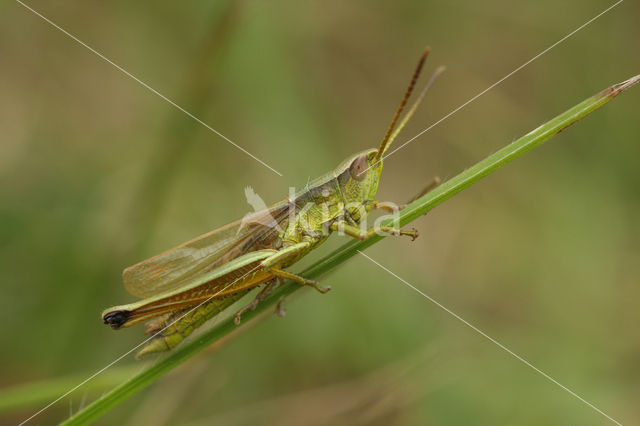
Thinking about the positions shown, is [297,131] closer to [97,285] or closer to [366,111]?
[366,111]

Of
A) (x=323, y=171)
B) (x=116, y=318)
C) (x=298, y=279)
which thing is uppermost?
(x=323, y=171)

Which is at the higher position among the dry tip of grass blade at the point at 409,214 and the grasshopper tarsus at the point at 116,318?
the grasshopper tarsus at the point at 116,318

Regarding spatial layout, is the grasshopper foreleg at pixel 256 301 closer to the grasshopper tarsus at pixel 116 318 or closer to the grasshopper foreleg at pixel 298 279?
the grasshopper foreleg at pixel 298 279

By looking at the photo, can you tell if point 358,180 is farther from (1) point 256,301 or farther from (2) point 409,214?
(1) point 256,301

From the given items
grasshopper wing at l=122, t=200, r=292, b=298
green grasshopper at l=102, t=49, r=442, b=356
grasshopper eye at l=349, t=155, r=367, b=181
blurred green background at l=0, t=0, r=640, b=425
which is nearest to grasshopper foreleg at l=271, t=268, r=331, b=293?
green grasshopper at l=102, t=49, r=442, b=356

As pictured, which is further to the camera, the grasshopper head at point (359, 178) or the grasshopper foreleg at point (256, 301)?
the grasshopper head at point (359, 178)

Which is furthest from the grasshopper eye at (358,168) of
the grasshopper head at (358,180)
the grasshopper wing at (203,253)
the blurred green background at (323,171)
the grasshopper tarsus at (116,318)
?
the grasshopper tarsus at (116,318)

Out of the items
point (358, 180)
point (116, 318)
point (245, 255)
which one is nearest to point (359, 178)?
point (358, 180)
